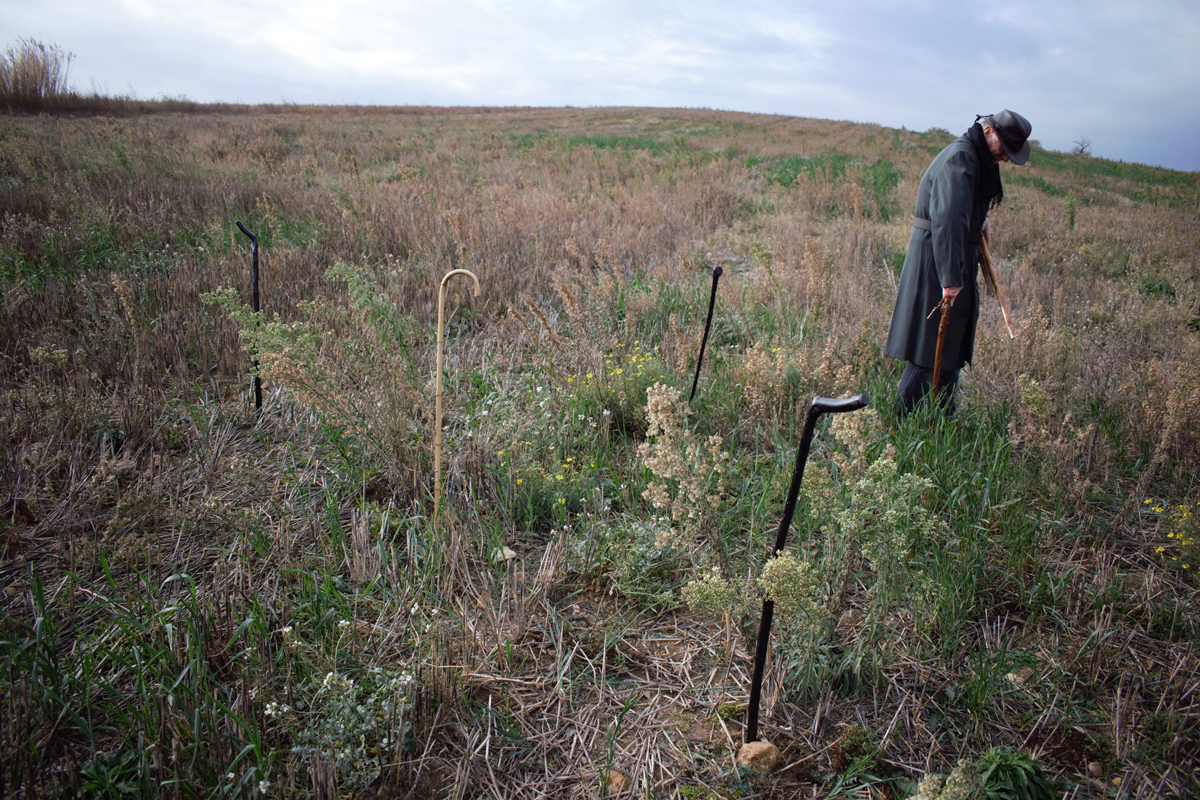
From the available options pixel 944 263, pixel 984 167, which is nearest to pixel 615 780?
pixel 944 263

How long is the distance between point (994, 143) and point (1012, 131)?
0.31ft

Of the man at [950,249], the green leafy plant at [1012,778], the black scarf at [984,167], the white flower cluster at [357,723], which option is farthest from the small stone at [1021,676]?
the black scarf at [984,167]

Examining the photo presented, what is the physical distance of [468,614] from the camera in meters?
2.05

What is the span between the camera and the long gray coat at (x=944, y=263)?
315 centimetres

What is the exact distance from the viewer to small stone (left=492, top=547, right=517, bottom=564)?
229 centimetres

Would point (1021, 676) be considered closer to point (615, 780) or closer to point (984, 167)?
point (615, 780)

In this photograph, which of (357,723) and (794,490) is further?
(357,723)

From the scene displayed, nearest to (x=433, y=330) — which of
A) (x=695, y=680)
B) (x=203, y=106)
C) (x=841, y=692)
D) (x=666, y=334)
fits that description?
(x=666, y=334)

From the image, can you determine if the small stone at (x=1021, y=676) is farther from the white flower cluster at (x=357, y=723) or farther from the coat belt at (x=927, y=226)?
the coat belt at (x=927, y=226)

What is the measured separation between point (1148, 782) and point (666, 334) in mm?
3067

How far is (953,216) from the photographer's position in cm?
315

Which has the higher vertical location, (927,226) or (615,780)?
(927,226)

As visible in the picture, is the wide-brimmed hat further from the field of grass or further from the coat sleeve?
the field of grass

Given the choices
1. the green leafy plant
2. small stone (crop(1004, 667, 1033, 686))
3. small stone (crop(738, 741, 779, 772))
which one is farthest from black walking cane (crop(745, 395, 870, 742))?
small stone (crop(1004, 667, 1033, 686))
